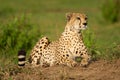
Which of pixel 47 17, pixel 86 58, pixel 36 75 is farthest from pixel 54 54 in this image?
pixel 47 17

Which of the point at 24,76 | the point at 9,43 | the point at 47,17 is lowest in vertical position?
the point at 24,76

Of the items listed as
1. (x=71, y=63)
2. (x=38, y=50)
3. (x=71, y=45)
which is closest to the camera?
(x=71, y=63)

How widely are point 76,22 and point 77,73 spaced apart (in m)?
0.99

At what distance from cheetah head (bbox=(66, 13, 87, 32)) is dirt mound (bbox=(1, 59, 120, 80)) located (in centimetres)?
60

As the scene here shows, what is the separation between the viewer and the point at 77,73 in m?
6.47

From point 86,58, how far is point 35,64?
3.30 feet

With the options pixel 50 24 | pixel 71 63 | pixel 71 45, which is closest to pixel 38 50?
pixel 71 45

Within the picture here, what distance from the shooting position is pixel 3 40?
9547mm

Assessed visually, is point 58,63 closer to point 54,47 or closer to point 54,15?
point 54,47

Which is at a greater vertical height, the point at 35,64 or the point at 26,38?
the point at 26,38

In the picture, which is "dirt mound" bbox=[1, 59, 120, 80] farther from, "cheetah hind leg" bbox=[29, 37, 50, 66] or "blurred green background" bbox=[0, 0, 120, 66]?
"cheetah hind leg" bbox=[29, 37, 50, 66]

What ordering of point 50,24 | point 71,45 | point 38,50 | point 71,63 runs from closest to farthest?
1. point 71,63
2. point 71,45
3. point 38,50
4. point 50,24

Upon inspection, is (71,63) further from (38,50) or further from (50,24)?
(50,24)

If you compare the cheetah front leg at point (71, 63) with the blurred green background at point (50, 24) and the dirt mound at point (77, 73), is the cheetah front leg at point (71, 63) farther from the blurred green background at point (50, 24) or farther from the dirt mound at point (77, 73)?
the blurred green background at point (50, 24)
